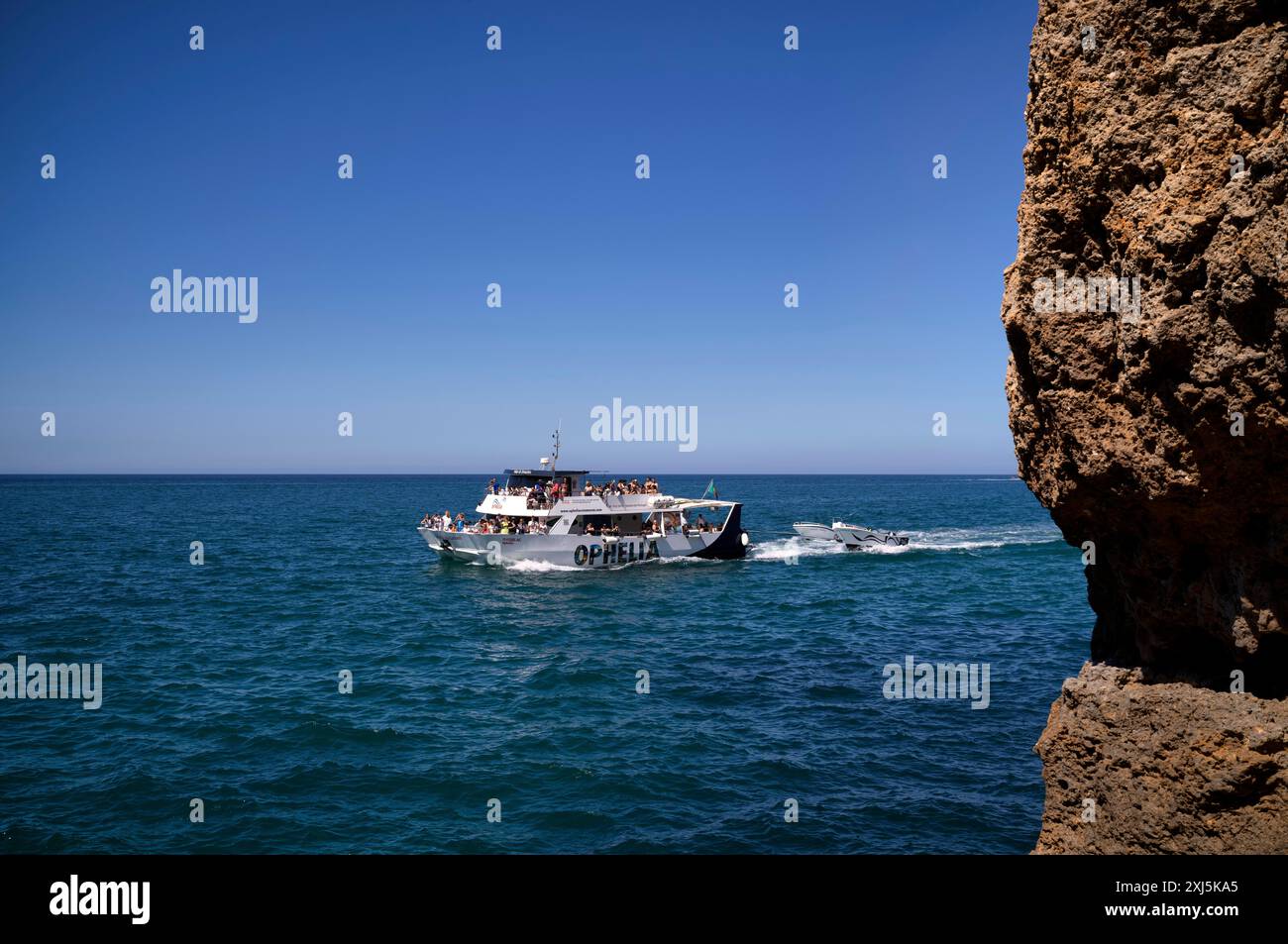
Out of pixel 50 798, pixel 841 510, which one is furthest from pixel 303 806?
pixel 841 510

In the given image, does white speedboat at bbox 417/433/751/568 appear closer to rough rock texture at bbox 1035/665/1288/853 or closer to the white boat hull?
the white boat hull

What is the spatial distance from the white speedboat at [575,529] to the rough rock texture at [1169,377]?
Answer: 41.1 m

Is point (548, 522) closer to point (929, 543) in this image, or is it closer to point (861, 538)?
point (861, 538)

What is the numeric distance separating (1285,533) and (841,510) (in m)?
115

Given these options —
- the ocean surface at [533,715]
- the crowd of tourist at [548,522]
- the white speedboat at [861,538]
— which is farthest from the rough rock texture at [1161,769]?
the white speedboat at [861,538]

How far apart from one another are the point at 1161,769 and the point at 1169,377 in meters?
3.44

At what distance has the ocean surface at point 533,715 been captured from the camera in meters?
13.9

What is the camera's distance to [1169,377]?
6.06 meters

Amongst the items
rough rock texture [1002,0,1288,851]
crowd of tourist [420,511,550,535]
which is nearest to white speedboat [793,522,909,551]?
crowd of tourist [420,511,550,535]

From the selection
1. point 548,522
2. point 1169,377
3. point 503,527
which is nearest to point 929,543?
point 548,522

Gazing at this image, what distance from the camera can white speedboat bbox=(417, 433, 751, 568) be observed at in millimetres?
47719

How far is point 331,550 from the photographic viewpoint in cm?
6228

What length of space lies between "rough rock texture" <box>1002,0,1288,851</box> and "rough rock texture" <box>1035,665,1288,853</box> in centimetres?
2
